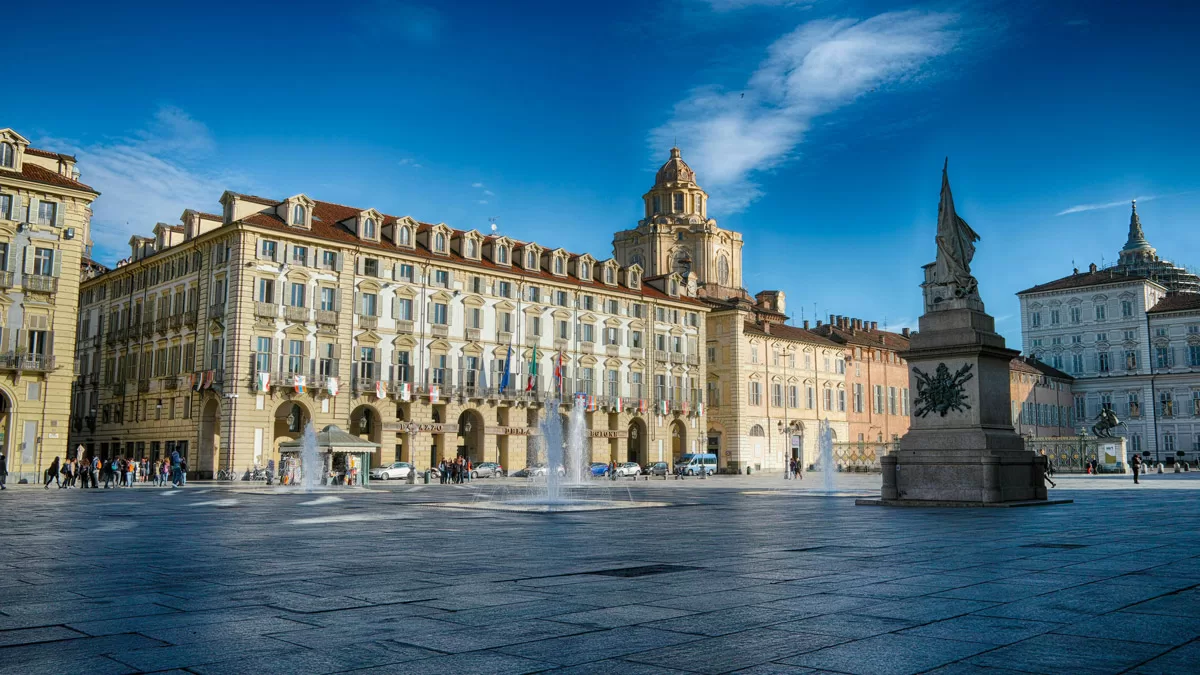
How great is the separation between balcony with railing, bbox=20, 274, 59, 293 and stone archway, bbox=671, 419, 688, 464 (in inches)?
1772

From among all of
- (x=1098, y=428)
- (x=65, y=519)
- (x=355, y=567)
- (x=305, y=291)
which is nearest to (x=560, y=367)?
(x=305, y=291)

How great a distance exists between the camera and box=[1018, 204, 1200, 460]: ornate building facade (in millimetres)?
101812

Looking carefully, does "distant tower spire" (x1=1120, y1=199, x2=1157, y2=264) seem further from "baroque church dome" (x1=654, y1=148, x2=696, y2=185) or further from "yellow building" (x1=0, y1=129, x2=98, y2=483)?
"yellow building" (x1=0, y1=129, x2=98, y2=483)

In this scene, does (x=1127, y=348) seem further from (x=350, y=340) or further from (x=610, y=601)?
(x=610, y=601)

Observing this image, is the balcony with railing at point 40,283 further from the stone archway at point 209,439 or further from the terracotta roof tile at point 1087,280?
the terracotta roof tile at point 1087,280

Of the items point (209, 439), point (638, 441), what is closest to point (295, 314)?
point (209, 439)

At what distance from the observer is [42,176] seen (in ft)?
155

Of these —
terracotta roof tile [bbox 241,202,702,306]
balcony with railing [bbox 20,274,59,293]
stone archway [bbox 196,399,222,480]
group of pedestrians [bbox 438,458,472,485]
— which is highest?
terracotta roof tile [bbox 241,202,702,306]

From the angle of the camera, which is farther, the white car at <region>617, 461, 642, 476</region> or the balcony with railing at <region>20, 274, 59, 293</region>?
the white car at <region>617, 461, 642, 476</region>

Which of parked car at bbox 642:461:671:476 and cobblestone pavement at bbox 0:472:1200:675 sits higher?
parked car at bbox 642:461:671:476

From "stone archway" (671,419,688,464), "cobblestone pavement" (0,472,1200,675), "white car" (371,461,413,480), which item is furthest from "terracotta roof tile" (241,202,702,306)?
"cobblestone pavement" (0,472,1200,675)

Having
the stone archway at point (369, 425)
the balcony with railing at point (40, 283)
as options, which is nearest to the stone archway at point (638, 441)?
the stone archway at point (369, 425)

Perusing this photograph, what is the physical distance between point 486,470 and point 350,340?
36.5 ft

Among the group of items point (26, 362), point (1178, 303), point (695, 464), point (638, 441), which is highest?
→ point (1178, 303)
